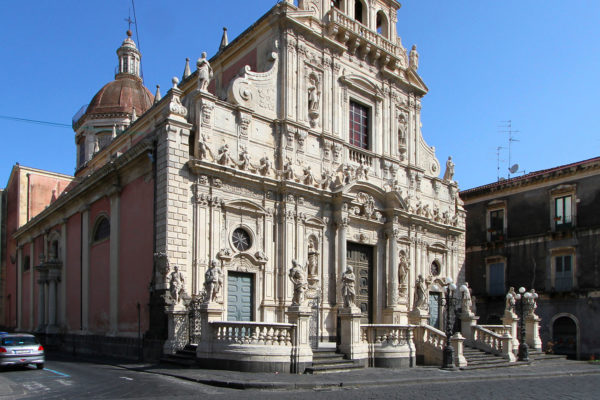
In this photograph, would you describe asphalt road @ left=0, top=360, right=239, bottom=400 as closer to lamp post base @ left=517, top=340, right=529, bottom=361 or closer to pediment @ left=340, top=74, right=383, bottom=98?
lamp post base @ left=517, top=340, right=529, bottom=361

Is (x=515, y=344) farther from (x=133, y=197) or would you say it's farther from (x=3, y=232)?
(x=3, y=232)

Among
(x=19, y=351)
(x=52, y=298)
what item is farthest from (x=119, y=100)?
(x=19, y=351)

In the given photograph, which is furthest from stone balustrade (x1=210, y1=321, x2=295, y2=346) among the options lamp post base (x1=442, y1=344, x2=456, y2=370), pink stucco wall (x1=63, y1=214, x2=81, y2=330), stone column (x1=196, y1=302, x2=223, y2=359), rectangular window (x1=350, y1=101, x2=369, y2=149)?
pink stucco wall (x1=63, y1=214, x2=81, y2=330)

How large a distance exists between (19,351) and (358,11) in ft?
65.7

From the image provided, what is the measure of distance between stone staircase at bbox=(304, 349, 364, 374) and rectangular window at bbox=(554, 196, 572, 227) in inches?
746

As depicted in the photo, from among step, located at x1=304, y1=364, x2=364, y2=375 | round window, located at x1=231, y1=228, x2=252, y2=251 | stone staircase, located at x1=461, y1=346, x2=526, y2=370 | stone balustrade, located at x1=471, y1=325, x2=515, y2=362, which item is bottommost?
stone staircase, located at x1=461, y1=346, x2=526, y2=370

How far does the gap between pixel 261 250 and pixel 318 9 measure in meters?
10.5

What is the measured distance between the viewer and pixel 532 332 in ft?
86.8

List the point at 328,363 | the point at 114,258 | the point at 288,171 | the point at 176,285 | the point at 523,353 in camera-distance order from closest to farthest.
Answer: the point at 328,363 → the point at 176,285 → the point at 288,171 → the point at 114,258 → the point at 523,353

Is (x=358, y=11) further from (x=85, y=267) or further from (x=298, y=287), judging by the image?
(x=85, y=267)

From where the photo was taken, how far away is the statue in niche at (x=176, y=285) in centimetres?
1789

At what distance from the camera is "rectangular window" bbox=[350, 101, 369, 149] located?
25844 millimetres

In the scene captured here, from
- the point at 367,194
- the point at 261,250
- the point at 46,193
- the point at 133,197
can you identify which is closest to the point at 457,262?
the point at 367,194

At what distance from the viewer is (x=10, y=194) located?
40.8 meters
